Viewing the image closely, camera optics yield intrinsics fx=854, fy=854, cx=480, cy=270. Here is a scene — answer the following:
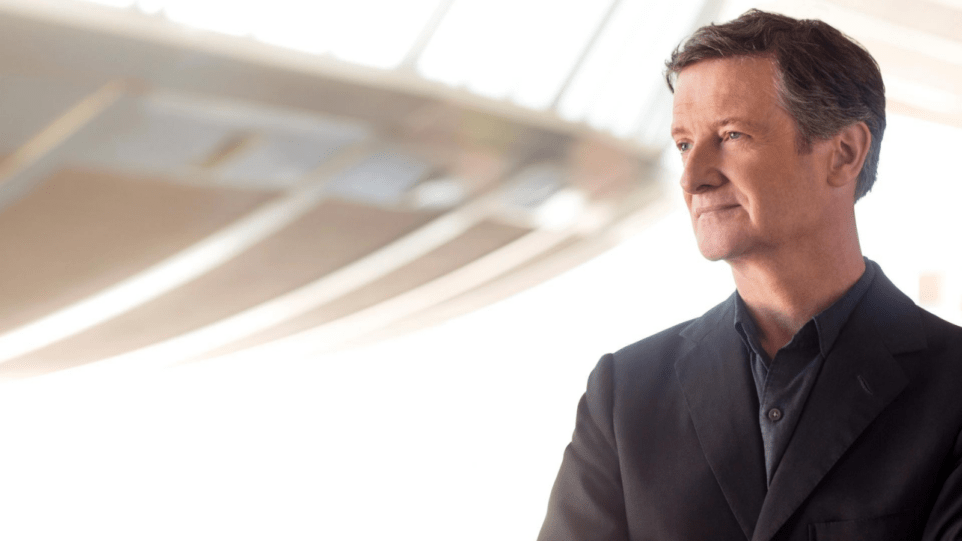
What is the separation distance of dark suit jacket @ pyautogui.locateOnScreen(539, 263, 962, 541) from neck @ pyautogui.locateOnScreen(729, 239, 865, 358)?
0.05 m

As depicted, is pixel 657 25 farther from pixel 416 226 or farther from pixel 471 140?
pixel 416 226

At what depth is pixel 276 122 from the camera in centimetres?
891

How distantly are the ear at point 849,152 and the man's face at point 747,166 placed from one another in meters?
0.03

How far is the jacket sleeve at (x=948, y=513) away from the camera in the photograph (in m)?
1.04

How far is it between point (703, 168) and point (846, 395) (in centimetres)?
38

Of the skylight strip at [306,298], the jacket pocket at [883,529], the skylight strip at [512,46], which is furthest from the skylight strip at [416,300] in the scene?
the jacket pocket at [883,529]

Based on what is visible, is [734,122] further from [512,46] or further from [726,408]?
[512,46]

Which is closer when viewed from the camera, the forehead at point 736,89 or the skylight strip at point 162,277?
the forehead at point 736,89

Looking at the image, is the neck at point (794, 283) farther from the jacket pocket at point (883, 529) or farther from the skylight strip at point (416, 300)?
the skylight strip at point (416, 300)

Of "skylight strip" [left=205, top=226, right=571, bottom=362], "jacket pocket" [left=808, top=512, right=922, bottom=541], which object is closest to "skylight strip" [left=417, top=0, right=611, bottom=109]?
"skylight strip" [left=205, top=226, right=571, bottom=362]

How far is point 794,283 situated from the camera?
1284mm

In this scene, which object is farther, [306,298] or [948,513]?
[306,298]

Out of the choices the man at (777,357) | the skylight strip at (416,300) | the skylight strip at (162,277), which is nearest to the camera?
the man at (777,357)

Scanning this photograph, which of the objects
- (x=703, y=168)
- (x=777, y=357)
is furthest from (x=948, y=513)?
(x=703, y=168)
